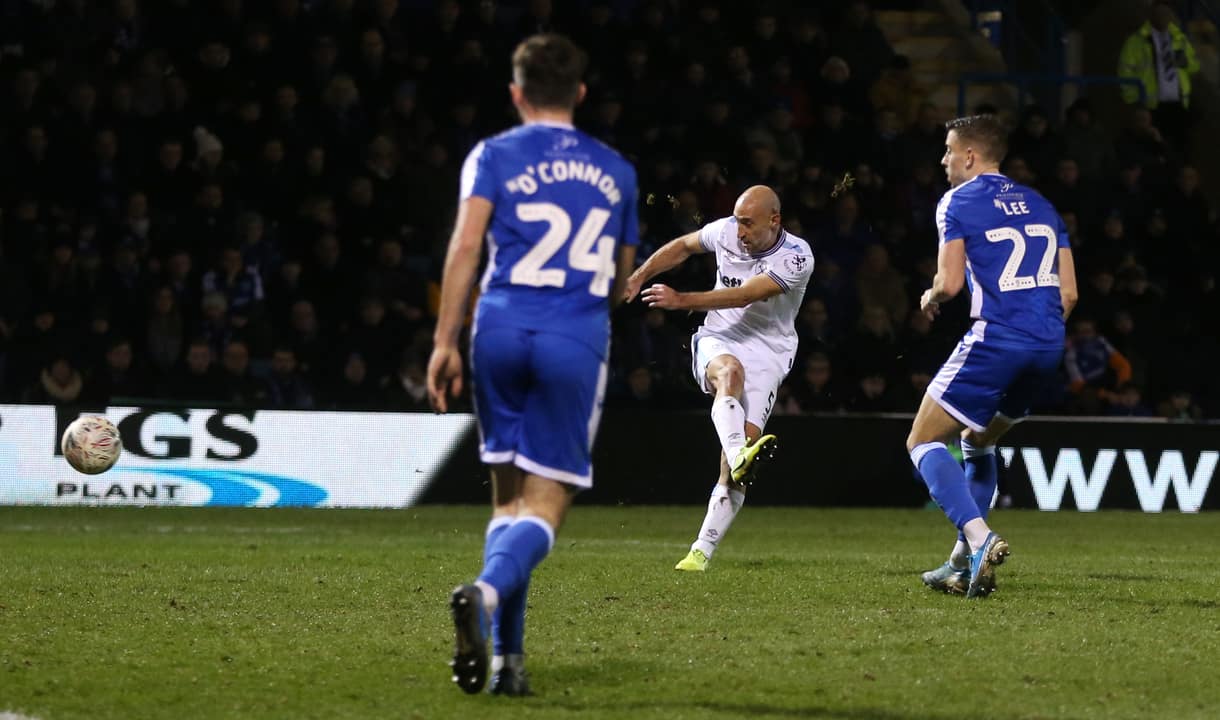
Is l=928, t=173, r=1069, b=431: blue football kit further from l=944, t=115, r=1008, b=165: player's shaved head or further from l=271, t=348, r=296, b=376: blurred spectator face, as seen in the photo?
l=271, t=348, r=296, b=376: blurred spectator face

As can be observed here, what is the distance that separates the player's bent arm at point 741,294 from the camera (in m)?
9.56

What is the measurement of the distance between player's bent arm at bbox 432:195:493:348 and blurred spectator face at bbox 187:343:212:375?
10884 millimetres

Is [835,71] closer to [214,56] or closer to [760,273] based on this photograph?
[214,56]

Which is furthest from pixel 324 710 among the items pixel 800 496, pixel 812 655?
pixel 800 496

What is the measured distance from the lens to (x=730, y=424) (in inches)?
398

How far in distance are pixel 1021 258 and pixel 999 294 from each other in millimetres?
198

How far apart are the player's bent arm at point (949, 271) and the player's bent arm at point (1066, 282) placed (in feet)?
1.87

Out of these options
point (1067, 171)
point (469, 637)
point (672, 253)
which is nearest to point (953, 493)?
point (672, 253)

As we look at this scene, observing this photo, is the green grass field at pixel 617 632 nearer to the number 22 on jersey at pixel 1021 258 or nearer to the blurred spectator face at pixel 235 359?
the number 22 on jersey at pixel 1021 258

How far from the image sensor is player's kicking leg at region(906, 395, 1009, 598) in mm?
8492

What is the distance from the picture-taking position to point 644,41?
65.5 ft

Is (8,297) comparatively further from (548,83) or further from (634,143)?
(548,83)

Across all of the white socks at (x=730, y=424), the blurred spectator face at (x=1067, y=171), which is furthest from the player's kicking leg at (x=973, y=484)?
the blurred spectator face at (x=1067, y=171)

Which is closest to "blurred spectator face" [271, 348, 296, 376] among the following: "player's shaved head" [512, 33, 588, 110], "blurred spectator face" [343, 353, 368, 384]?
"blurred spectator face" [343, 353, 368, 384]
